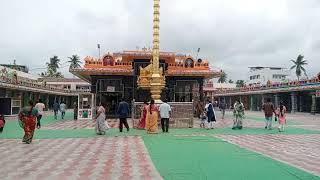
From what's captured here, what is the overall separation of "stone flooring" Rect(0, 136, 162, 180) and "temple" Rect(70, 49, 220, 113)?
16432 mm

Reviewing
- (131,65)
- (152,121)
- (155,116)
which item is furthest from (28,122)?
(131,65)

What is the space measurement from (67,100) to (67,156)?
55.1 meters

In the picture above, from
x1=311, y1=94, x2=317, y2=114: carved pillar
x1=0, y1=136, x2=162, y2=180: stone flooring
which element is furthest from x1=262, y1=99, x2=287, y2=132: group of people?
x1=311, y1=94, x2=317, y2=114: carved pillar

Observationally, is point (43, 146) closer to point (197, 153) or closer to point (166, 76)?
point (197, 153)

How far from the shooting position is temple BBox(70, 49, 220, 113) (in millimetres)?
28266

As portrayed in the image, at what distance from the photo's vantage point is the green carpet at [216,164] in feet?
22.5

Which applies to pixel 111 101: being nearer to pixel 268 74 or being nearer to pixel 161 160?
pixel 161 160

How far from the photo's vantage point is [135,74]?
2842 centimetres

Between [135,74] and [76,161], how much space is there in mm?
20101

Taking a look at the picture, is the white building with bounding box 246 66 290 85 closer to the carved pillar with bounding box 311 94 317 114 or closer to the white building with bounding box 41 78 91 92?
the white building with bounding box 41 78 91 92

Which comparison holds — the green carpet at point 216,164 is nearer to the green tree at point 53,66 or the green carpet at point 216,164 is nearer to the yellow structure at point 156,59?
the yellow structure at point 156,59

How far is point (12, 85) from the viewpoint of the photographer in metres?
32.5

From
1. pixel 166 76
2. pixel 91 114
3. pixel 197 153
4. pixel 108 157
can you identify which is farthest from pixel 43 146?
pixel 166 76

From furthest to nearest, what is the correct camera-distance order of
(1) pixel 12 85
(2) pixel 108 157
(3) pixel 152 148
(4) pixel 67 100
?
(4) pixel 67 100 → (1) pixel 12 85 → (3) pixel 152 148 → (2) pixel 108 157
